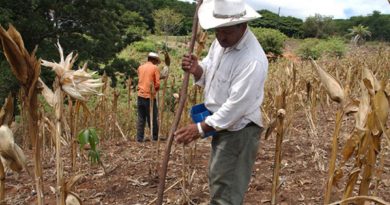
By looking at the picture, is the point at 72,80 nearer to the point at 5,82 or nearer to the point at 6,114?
the point at 6,114

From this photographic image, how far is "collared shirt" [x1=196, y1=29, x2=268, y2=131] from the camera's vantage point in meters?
1.81

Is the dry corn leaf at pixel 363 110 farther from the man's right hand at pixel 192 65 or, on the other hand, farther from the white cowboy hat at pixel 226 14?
the man's right hand at pixel 192 65

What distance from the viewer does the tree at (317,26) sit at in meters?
41.6

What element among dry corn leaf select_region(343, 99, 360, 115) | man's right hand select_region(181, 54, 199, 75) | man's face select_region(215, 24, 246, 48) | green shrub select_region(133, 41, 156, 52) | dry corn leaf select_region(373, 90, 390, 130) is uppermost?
man's face select_region(215, 24, 246, 48)

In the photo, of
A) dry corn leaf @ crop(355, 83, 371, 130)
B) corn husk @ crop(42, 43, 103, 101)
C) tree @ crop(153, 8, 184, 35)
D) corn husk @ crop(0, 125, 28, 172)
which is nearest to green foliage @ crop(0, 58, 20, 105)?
corn husk @ crop(42, 43, 103, 101)

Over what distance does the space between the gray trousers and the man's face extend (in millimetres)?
399

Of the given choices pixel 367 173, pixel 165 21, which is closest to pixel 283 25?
pixel 165 21

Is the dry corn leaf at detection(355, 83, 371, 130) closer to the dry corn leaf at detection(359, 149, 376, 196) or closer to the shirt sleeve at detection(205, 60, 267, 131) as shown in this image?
the dry corn leaf at detection(359, 149, 376, 196)

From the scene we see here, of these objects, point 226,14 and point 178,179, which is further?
point 178,179

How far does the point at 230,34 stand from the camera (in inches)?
73.6

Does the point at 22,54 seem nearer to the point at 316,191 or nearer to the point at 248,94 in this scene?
the point at 248,94

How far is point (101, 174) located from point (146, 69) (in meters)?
2.54

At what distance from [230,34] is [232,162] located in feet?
1.93

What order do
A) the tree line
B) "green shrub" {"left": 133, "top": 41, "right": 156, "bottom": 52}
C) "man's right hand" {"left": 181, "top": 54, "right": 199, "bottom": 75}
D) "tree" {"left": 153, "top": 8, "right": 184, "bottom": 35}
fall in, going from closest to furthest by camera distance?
1. "man's right hand" {"left": 181, "top": 54, "right": 199, "bottom": 75}
2. the tree line
3. "green shrub" {"left": 133, "top": 41, "right": 156, "bottom": 52}
4. "tree" {"left": 153, "top": 8, "right": 184, "bottom": 35}
